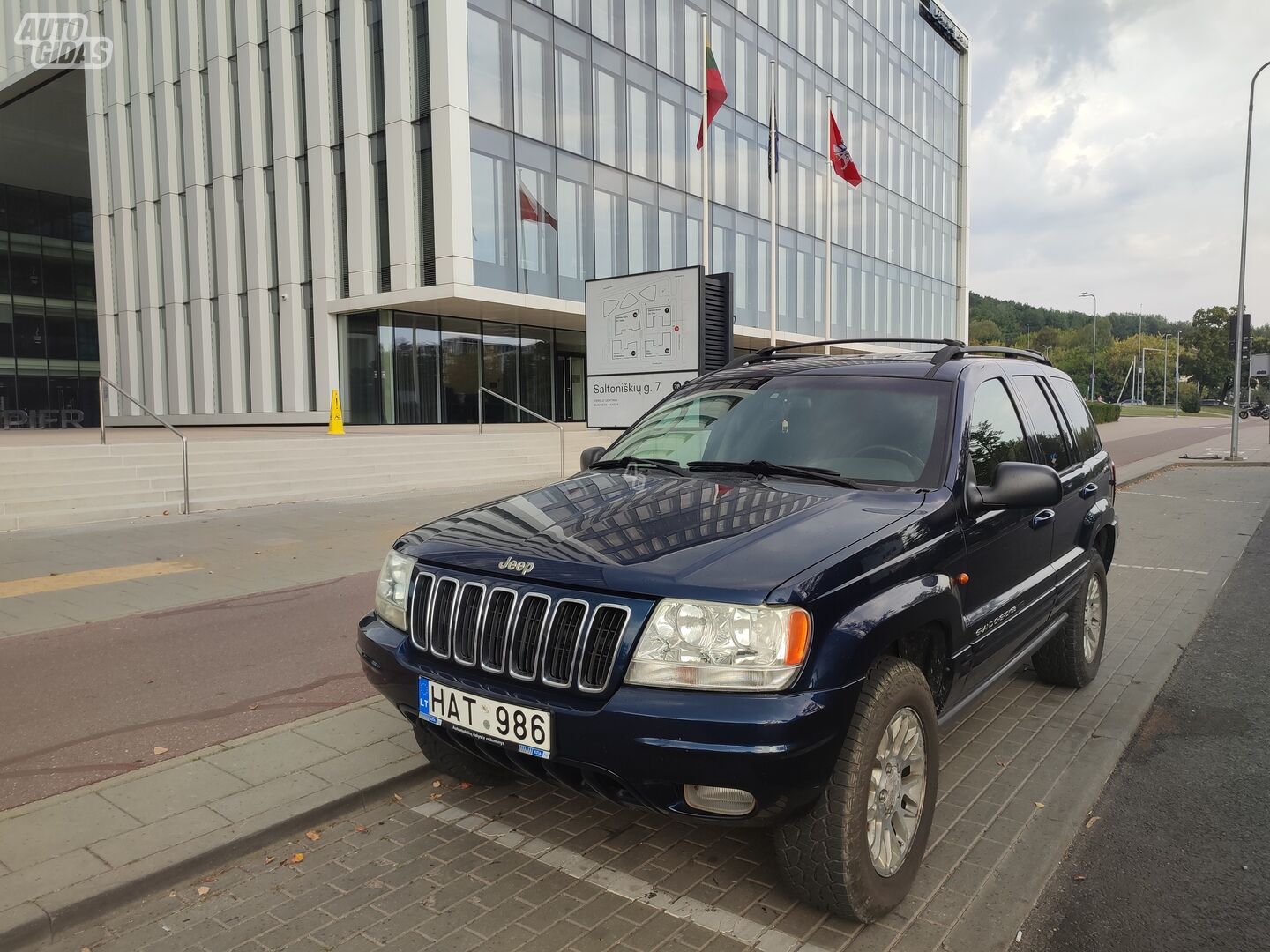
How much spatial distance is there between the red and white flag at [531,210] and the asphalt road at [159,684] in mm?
18965

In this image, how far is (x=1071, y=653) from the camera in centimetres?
491

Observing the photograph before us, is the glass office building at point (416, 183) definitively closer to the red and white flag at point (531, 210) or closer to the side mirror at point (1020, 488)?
the red and white flag at point (531, 210)

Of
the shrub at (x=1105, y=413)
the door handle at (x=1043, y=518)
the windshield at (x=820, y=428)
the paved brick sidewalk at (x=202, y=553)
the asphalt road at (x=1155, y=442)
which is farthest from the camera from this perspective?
the shrub at (x=1105, y=413)

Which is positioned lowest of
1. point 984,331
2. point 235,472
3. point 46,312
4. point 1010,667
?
point 1010,667

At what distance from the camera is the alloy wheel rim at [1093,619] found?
16.6ft

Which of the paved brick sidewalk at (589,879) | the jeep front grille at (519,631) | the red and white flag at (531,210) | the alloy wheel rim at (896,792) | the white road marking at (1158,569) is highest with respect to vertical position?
the red and white flag at (531,210)

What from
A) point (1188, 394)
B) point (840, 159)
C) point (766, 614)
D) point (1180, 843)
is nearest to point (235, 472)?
point (766, 614)

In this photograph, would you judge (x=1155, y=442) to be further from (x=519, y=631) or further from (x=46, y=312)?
(x=46, y=312)

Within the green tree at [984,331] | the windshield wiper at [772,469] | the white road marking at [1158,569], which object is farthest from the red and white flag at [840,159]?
the green tree at [984,331]

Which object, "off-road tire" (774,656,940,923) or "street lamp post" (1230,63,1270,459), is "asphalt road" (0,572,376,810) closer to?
"off-road tire" (774,656,940,923)

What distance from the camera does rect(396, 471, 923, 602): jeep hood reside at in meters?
2.52

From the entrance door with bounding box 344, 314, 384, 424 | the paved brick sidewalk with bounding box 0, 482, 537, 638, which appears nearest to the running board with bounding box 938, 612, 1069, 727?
the paved brick sidewalk with bounding box 0, 482, 537, 638

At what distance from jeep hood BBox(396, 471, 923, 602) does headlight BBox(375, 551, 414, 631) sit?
6 cm

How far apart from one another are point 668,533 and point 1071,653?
3.28 m
